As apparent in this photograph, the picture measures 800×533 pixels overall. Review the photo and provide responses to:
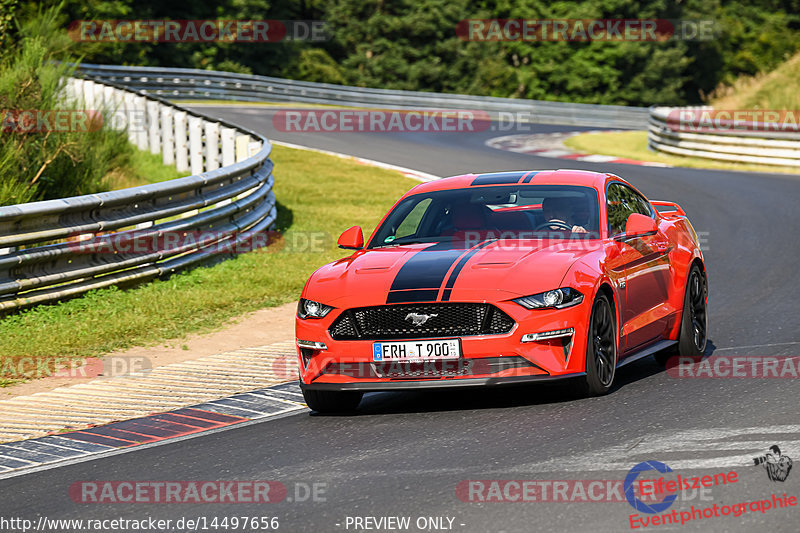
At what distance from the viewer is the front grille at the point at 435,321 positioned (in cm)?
740

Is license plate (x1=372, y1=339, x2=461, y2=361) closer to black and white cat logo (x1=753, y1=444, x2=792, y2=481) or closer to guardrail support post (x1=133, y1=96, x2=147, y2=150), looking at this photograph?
black and white cat logo (x1=753, y1=444, x2=792, y2=481)

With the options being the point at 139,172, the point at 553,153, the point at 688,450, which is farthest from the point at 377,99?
the point at 688,450

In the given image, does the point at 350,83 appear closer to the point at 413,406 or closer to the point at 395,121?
the point at 395,121

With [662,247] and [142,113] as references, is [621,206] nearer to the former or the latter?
[662,247]

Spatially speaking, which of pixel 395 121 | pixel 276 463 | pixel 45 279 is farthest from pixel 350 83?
pixel 276 463

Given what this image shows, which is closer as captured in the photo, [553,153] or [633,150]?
[553,153]

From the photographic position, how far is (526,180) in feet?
29.7

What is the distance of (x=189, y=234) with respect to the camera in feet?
43.9

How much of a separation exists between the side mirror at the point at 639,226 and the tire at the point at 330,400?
222 centimetres

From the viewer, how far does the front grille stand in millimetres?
7398

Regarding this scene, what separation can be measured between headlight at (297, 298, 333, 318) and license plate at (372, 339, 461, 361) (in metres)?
0.54

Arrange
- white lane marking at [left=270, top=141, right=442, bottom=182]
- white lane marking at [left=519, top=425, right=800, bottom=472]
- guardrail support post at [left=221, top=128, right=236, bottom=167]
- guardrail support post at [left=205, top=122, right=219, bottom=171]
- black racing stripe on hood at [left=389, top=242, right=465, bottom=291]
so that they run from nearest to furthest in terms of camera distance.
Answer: white lane marking at [left=519, top=425, right=800, bottom=472] < black racing stripe on hood at [left=389, top=242, right=465, bottom=291] < guardrail support post at [left=221, top=128, right=236, bottom=167] < guardrail support post at [left=205, top=122, right=219, bottom=171] < white lane marking at [left=270, top=141, right=442, bottom=182]

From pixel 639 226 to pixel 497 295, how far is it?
5.15 ft

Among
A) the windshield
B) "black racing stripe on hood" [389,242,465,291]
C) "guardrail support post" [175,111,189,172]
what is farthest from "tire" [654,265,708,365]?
"guardrail support post" [175,111,189,172]
